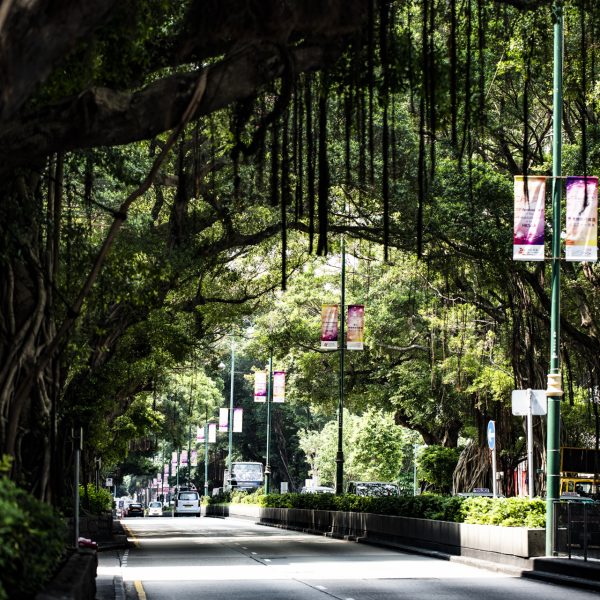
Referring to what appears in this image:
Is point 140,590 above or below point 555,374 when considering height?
below

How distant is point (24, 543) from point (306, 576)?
471 inches

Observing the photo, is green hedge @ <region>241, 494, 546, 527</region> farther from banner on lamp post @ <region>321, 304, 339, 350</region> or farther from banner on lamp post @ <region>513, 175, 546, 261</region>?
banner on lamp post @ <region>321, 304, 339, 350</region>

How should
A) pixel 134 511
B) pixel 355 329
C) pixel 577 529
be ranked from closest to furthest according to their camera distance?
pixel 577 529, pixel 355 329, pixel 134 511

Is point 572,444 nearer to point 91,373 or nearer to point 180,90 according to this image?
point 91,373

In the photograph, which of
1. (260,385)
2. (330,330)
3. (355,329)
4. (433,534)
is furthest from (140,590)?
(260,385)

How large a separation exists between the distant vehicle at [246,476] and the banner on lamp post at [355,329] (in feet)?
160

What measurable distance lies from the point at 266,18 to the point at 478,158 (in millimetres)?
21569

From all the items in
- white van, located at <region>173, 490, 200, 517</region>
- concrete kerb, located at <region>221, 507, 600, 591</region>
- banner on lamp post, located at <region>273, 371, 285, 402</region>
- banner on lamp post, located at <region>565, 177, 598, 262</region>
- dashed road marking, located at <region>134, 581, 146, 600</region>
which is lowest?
white van, located at <region>173, 490, 200, 517</region>

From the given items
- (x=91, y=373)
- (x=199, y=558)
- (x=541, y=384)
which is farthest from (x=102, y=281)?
(x=541, y=384)

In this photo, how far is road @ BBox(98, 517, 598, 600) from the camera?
1616cm

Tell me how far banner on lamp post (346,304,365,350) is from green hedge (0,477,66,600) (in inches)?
1084

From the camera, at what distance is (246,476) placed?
85.9 meters

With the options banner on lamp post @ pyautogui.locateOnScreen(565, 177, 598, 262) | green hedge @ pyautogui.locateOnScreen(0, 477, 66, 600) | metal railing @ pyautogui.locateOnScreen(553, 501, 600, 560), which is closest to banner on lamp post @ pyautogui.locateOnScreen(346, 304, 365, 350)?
banner on lamp post @ pyautogui.locateOnScreen(565, 177, 598, 262)

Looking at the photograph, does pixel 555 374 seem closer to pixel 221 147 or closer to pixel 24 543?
pixel 221 147
